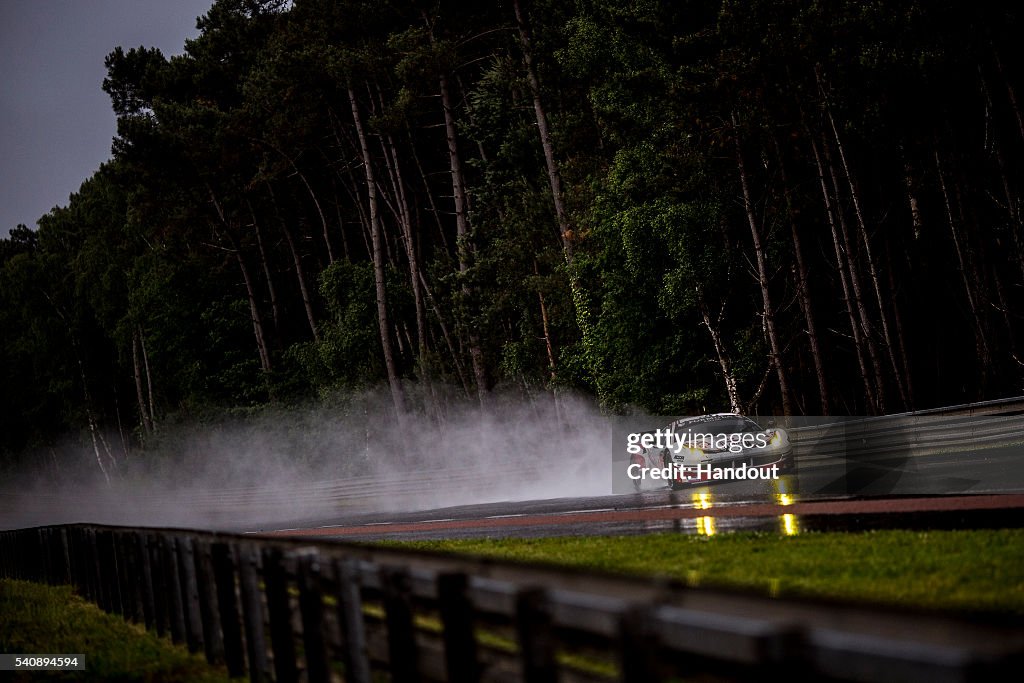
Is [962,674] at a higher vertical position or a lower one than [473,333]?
lower

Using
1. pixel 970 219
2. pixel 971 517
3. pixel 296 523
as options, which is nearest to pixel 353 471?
pixel 296 523

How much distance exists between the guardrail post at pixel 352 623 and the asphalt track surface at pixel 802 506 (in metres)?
7.89

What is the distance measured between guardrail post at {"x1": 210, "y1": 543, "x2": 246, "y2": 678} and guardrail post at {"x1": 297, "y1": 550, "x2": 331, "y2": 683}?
6.20ft

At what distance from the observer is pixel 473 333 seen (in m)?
39.2

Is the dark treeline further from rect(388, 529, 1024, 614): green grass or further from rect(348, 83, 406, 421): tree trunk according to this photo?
rect(388, 529, 1024, 614): green grass

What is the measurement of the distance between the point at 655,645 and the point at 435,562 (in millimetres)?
1644

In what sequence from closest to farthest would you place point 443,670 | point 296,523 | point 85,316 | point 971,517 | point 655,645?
point 655,645
point 443,670
point 971,517
point 296,523
point 85,316

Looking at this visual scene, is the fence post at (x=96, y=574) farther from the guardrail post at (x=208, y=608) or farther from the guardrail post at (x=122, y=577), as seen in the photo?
the guardrail post at (x=208, y=608)

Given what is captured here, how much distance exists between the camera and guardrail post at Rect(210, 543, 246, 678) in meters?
7.66

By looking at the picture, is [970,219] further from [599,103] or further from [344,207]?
[344,207]

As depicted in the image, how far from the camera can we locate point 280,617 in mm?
6480

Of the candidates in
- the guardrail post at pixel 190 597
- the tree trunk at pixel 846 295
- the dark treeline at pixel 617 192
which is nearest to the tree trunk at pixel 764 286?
the dark treeline at pixel 617 192

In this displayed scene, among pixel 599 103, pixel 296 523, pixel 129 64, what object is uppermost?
pixel 129 64

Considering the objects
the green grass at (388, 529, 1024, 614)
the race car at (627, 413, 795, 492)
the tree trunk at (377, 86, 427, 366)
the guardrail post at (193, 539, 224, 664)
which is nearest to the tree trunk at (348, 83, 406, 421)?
the tree trunk at (377, 86, 427, 366)
